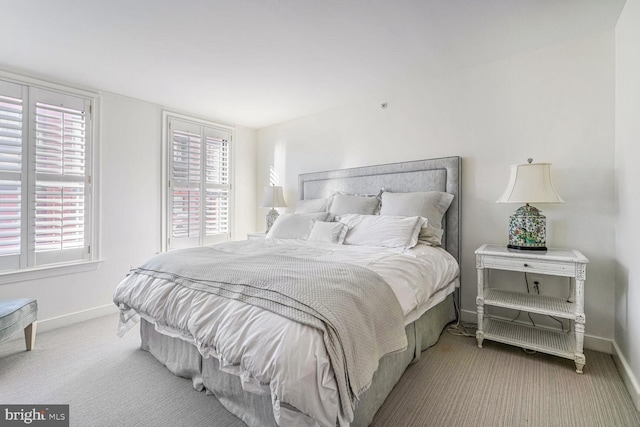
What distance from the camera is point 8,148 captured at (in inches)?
104

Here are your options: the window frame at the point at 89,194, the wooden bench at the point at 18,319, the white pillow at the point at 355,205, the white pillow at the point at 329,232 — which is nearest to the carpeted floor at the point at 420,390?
the wooden bench at the point at 18,319

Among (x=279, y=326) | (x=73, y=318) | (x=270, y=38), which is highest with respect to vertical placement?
(x=270, y=38)

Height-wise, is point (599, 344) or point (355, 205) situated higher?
point (355, 205)

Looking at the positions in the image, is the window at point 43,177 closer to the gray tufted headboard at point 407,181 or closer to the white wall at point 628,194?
the gray tufted headboard at point 407,181

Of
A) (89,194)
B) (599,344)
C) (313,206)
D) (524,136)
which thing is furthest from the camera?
(313,206)

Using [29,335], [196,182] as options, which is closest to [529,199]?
[196,182]

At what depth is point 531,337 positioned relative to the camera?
7.29 feet

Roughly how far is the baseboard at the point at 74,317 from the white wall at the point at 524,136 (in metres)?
3.32

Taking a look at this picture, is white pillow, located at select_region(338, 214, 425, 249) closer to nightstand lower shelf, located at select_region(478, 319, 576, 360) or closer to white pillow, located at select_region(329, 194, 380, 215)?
white pillow, located at select_region(329, 194, 380, 215)

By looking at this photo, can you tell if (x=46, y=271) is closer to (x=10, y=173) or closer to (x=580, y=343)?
(x=10, y=173)

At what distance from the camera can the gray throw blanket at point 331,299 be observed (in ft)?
3.83

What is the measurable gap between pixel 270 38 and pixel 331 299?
2.04 m

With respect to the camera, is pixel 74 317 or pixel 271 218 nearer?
pixel 74 317

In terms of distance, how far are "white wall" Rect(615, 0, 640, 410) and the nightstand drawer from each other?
0.31 meters
